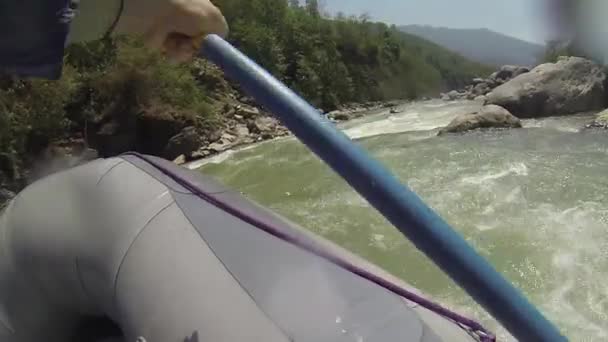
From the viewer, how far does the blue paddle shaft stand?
76 cm

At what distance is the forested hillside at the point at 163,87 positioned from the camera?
22.9ft

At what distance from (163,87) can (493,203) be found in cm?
553

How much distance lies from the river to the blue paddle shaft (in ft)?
2.53

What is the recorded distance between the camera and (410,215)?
756mm

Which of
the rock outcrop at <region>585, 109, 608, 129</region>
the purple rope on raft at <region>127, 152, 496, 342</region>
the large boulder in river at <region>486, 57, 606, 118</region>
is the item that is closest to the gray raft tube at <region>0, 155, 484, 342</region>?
the purple rope on raft at <region>127, 152, 496, 342</region>

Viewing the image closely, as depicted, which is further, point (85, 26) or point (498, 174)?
point (498, 174)

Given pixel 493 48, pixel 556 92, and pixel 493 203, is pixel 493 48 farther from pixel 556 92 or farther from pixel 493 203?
pixel 556 92

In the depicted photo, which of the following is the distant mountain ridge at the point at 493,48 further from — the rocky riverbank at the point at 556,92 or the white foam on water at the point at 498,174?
the rocky riverbank at the point at 556,92

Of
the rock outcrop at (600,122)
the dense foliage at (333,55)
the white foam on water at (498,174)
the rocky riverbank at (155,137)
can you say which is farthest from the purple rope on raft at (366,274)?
the dense foliage at (333,55)

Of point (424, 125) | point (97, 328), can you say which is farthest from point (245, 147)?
point (97, 328)

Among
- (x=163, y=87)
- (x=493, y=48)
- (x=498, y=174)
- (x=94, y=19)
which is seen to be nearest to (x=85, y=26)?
(x=94, y=19)

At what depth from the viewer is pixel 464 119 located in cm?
707

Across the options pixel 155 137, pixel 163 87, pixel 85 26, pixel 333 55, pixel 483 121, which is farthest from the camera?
pixel 333 55

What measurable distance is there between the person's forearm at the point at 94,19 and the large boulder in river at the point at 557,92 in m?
8.28
